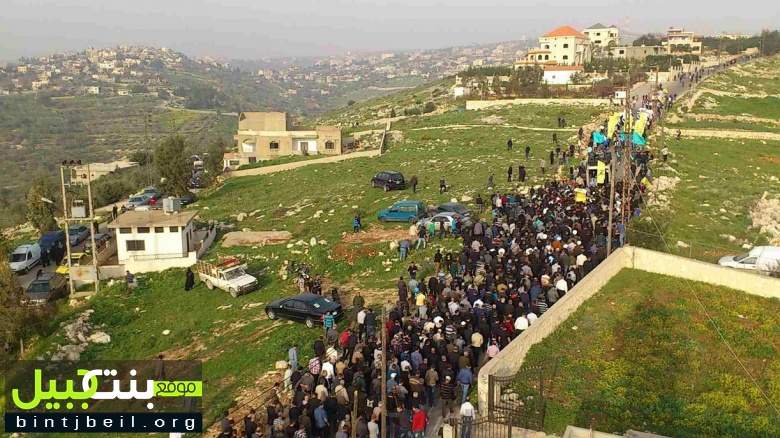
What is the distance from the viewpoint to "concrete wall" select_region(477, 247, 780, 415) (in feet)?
53.3

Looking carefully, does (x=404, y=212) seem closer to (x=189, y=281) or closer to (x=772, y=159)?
(x=189, y=281)

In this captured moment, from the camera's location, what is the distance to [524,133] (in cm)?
5759

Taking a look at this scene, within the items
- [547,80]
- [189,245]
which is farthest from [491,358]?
[547,80]

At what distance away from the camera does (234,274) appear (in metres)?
29.8

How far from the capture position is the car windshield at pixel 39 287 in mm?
31688

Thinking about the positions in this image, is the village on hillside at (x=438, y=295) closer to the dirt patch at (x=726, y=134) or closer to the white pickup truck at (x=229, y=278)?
the white pickup truck at (x=229, y=278)

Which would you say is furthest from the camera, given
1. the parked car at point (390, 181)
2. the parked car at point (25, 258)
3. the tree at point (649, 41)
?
the tree at point (649, 41)

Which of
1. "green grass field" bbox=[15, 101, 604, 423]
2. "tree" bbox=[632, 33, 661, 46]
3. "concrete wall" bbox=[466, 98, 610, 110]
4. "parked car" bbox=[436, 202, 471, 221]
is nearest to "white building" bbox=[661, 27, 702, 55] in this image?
"tree" bbox=[632, 33, 661, 46]

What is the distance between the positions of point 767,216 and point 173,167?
41518mm

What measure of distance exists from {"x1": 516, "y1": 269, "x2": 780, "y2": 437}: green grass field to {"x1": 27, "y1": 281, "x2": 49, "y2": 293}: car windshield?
24.8m

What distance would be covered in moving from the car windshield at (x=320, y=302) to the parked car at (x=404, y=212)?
1162 centimetres

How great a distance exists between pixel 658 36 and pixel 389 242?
136500mm

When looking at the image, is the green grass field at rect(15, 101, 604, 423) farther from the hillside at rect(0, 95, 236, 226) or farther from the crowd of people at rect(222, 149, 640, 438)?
the hillside at rect(0, 95, 236, 226)

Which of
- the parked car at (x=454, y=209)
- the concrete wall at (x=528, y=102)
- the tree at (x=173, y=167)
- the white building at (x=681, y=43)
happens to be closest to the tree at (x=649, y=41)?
the white building at (x=681, y=43)
